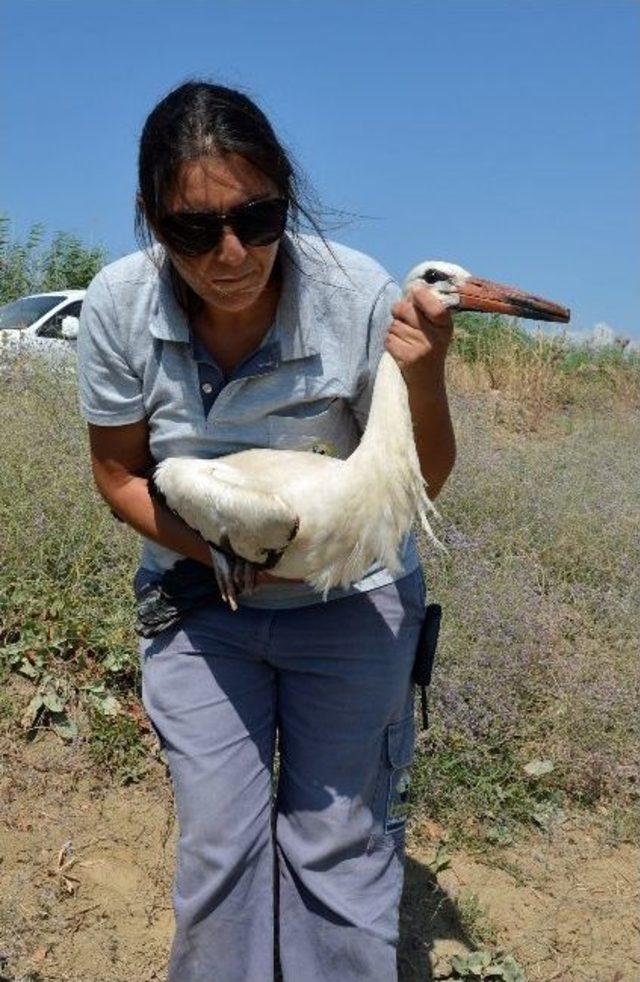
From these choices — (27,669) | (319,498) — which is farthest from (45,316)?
(319,498)

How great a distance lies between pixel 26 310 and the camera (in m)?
13.4

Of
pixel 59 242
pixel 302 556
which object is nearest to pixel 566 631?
pixel 302 556

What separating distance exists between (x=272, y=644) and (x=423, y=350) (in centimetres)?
91

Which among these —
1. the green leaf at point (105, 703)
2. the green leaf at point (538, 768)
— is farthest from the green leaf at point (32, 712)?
the green leaf at point (538, 768)

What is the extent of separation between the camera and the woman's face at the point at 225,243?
2.58 metres

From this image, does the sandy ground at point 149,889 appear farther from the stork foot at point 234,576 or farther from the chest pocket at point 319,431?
the chest pocket at point 319,431

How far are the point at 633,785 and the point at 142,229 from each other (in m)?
3.36

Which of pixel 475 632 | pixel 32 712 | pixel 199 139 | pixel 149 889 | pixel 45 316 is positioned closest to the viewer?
pixel 199 139

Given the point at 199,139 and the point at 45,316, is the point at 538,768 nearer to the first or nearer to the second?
the point at 199,139

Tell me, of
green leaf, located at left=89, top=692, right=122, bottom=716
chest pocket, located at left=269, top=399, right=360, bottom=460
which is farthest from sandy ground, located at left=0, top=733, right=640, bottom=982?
chest pocket, located at left=269, top=399, right=360, bottom=460

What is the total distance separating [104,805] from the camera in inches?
171

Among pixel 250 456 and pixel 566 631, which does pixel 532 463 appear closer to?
pixel 566 631

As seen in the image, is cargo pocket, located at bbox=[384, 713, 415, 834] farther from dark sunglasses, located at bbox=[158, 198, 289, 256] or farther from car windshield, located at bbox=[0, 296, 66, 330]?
car windshield, located at bbox=[0, 296, 66, 330]

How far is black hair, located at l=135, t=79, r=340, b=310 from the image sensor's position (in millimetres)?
2561
